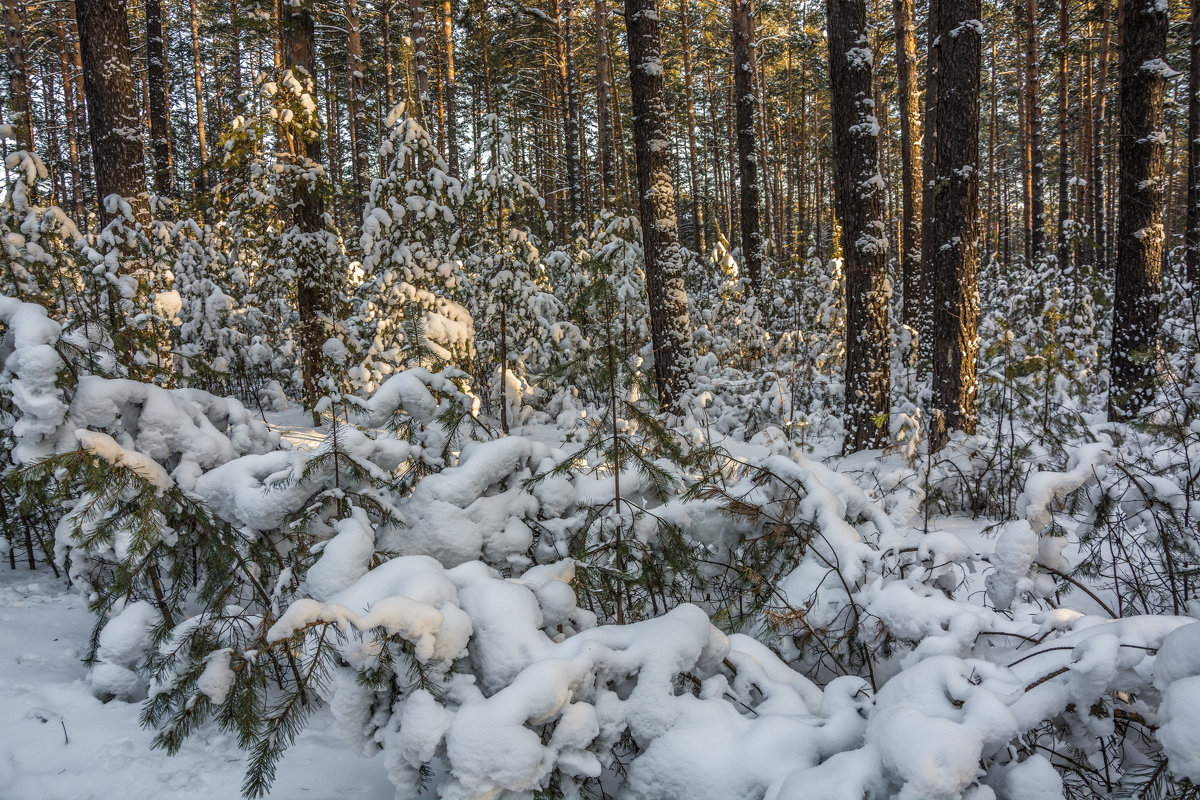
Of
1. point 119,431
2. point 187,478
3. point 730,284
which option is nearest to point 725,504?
point 187,478

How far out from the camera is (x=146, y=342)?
3.40 metres

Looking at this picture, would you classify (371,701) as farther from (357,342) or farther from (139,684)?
(357,342)

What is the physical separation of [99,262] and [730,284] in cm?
762

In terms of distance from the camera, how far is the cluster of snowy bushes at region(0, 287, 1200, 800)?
64.7 inches

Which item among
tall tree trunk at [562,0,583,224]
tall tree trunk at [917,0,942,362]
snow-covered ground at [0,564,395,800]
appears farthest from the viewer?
tall tree trunk at [562,0,583,224]

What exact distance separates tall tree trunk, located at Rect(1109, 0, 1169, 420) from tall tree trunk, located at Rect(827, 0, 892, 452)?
2344mm

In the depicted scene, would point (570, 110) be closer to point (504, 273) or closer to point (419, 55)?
point (419, 55)

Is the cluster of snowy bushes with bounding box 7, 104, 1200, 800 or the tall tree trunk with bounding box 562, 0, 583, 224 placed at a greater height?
the tall tree trunk with bounding box 562, 0, 583, 224

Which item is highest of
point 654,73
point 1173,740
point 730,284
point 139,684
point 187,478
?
point 654,73

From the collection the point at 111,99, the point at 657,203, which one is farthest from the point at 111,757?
the point at 111,99

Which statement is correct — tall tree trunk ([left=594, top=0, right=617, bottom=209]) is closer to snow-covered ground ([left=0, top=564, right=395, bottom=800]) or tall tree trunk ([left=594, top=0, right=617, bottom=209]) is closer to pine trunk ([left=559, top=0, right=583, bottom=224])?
pine trunk ([left=559, top=0, right=583, bottom=224])

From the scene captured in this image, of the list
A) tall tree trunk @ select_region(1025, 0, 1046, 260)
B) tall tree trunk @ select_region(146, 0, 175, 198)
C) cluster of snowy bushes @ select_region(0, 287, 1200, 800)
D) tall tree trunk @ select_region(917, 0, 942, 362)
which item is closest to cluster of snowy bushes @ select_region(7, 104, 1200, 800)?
cluster of snowy bushes @ select_region(0, 287, 1200, 800)

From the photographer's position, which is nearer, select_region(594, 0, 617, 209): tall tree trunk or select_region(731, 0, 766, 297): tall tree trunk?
select_region(731, 0, 766, 297): tall tree trunk

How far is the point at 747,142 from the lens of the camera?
37.4 ft
